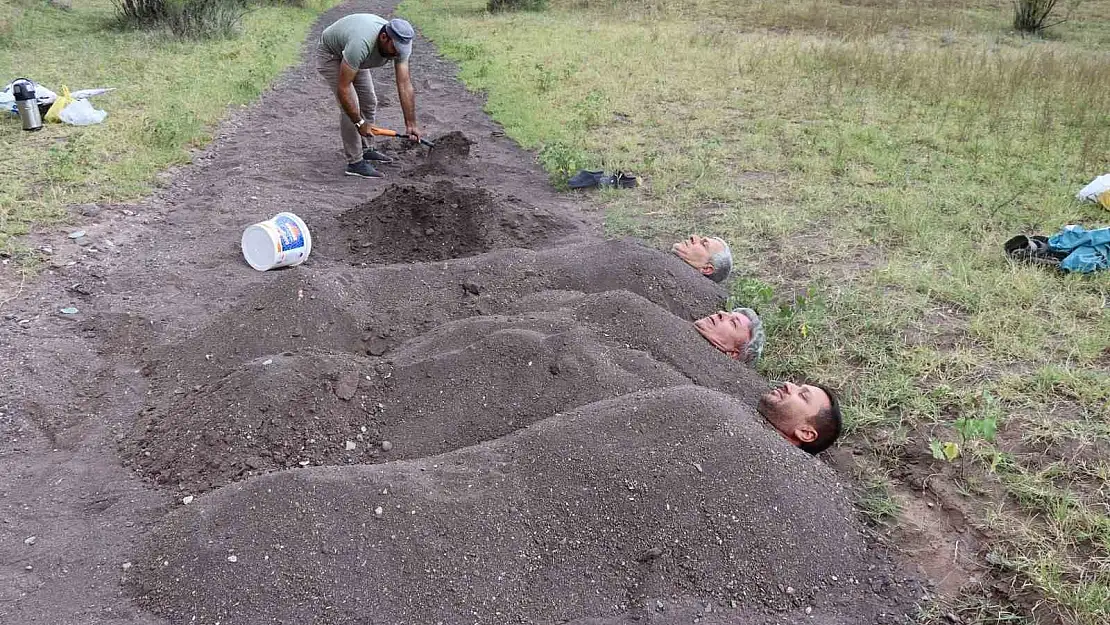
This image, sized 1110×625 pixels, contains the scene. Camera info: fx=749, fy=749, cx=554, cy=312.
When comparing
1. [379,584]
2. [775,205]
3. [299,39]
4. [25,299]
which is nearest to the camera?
[379,584]

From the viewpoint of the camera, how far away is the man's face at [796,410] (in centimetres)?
302

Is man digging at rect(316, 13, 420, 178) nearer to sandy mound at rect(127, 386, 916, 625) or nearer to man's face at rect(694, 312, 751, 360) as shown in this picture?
man's face at rect(694, 312, 751, 360)

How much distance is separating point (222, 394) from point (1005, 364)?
12.0 feet

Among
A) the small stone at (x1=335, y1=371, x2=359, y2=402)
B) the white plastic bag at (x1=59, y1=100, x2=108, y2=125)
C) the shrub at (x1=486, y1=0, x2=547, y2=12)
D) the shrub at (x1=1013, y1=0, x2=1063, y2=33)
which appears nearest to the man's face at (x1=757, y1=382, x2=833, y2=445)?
the small stone at (x1=335, y1=371, x2=359, y2=402)

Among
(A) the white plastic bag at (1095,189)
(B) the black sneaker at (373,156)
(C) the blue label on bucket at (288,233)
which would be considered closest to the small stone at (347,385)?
(C) the blue label on bucket at (288,233)

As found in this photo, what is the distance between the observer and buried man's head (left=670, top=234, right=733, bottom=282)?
458 centimetres

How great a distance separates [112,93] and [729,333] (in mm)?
8021

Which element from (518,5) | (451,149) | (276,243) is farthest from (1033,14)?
(276,243)

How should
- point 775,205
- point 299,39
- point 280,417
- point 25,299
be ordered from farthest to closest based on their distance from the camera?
point 299,39 → point 775,205 → point 25,299 → point 280,417

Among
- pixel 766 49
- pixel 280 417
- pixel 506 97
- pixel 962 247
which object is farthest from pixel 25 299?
pixel 766 49

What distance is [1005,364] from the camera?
370 cm

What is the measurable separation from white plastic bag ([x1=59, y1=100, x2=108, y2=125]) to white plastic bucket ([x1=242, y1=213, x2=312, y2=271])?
4009 millimetres

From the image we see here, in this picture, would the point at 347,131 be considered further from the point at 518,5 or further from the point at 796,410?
the point at 518,5

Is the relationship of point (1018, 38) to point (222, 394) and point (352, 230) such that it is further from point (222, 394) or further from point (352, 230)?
point (222, 394)
